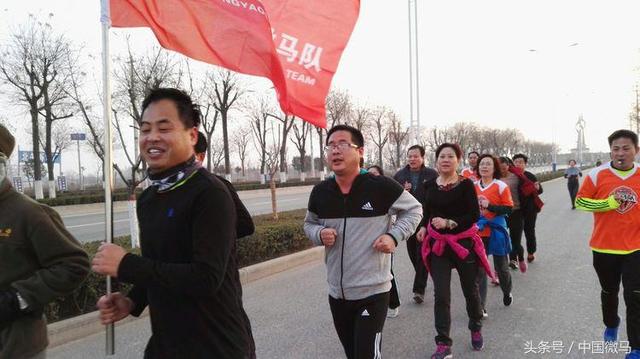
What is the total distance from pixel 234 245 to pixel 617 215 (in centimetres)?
363

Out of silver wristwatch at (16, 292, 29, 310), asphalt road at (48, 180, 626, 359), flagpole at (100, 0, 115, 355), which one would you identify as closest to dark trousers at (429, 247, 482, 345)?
asphalt road at (48, 180, 626, 359)

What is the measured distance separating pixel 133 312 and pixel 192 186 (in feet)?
2.35

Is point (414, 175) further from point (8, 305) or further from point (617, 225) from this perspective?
point (8, 305)

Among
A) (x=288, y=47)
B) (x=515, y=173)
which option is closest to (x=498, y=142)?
(x=515, y=173)

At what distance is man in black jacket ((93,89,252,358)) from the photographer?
166cm

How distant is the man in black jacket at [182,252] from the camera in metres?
1.66

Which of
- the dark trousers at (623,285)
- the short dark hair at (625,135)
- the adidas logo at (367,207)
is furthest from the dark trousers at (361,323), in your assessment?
the short dark hair at (625,135)

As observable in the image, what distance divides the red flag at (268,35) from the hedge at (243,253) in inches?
96.7

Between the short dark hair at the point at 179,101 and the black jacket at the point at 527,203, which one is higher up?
the short dark hair at the point at 179,101

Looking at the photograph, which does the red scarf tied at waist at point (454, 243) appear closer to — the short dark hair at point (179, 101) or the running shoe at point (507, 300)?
the running shoe at point (507, 300)

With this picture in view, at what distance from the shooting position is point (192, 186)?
177 centimetres

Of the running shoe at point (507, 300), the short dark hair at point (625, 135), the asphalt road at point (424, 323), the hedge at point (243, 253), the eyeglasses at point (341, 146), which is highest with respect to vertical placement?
the short dark hair at point (625, 135)

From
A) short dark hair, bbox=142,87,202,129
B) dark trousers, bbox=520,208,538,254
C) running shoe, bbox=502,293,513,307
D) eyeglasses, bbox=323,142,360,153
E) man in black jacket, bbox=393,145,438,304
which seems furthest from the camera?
dark trousers, bbox=520,208,538,254

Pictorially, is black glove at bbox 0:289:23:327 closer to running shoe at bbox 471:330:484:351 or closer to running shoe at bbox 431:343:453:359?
running shoe at bbox 431:343:453:359
